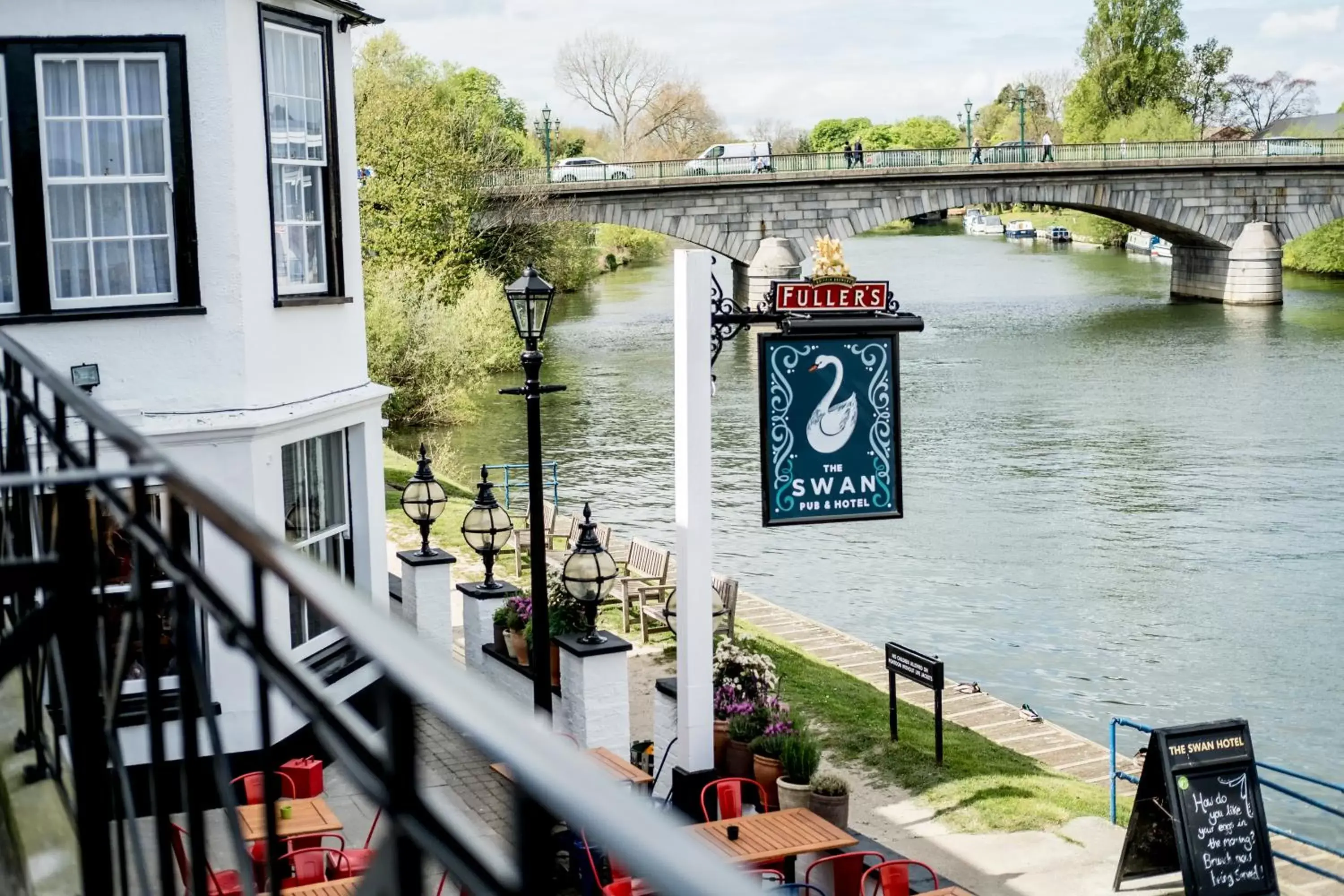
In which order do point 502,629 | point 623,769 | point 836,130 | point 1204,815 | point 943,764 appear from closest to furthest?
point 623,769 < point 1204,815 < point 943,764 < point 502,629 < point 836,130

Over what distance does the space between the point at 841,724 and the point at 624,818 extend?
12.6 m

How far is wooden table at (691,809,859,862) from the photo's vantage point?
861 centimetres

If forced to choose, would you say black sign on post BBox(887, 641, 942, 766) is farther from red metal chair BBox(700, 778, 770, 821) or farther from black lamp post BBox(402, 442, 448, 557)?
black lamp post BBox(402, 442, 448, 557)

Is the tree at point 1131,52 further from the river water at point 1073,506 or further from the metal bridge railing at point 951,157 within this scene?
the river water at point 1073,506

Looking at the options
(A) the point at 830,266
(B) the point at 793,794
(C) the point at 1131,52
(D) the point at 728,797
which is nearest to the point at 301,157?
(A) the point at 830,266

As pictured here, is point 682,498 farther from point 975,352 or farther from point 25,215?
point 975,352

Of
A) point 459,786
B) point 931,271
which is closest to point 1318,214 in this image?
point 931,271

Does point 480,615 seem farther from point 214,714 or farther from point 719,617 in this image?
point 214,714

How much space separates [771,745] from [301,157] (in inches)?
196

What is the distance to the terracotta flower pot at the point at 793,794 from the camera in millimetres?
10203

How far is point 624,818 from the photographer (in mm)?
1022

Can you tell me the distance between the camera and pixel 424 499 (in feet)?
44.8

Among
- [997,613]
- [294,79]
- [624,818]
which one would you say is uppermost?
[294,79]

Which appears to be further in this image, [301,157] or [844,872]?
[301,157]
